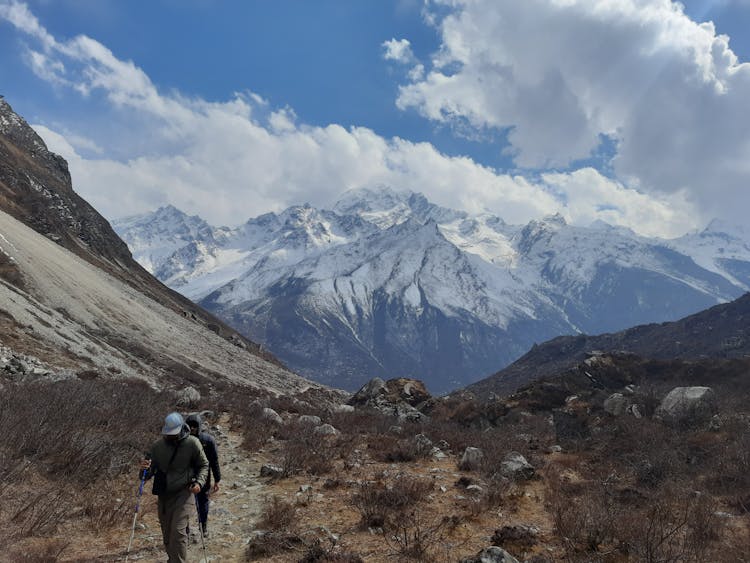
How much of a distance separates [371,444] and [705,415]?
49.3 ft

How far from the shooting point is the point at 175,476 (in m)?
7.66

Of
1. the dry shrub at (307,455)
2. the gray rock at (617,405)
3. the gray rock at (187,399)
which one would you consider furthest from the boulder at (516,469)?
the gray rock at (187,399)

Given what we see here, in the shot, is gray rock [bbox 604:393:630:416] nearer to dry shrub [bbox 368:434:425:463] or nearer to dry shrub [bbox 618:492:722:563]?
dry shrub [bbox 368:434:425:463]

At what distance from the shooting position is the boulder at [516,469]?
14.1 m

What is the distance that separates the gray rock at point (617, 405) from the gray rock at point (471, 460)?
12751mm

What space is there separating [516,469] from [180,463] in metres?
10.3

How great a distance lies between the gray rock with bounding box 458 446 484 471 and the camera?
15.2 meters

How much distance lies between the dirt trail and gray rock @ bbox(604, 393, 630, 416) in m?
19.1

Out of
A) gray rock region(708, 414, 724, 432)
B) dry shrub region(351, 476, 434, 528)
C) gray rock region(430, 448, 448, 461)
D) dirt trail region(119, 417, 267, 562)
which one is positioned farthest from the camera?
gray rock region(708, 414, 724, 432)

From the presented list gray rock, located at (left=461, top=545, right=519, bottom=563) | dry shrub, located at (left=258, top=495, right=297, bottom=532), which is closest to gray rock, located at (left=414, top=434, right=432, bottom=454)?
dry shrub, located at (left=258, top=495, right=297, bottom=532)

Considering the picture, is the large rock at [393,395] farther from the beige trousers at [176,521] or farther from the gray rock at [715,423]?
the beige trousers at [176,521]

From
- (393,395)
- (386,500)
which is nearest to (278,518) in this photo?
(386,500)

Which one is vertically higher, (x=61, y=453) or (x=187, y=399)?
(x=61, y=453)

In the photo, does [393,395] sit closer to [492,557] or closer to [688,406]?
[688,406]
